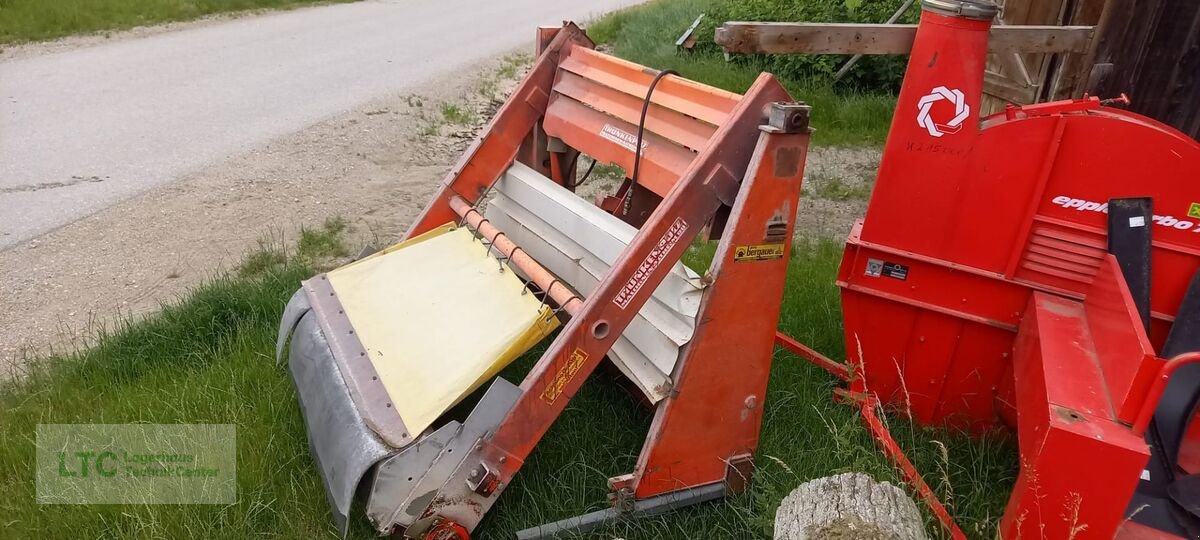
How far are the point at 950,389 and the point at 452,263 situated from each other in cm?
214

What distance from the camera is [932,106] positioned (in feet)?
9.20

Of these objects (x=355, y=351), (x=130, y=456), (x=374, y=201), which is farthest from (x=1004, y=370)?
(x=374, y=201)

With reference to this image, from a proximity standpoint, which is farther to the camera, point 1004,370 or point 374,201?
point 374,201

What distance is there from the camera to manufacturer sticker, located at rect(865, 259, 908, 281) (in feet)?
9.93

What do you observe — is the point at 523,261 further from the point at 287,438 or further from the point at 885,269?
the point at 885,269

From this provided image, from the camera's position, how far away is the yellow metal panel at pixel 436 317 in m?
2.69

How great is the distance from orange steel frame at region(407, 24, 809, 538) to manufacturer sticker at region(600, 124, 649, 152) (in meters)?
0.32

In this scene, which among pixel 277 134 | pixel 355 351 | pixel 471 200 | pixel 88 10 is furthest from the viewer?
pixel 88 10

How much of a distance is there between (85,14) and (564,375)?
12585mm

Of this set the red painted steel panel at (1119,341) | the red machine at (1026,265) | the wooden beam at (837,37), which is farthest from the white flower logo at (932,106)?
the red painted steel panel at (1119,341)

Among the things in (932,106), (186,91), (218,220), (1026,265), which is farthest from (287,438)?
(186,91)

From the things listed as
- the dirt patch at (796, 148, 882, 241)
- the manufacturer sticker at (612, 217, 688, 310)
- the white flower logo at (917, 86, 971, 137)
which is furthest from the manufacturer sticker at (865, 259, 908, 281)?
the dirt patch at (796, 148, 882, 241)

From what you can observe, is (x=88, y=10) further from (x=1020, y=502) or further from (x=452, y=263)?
(x=1020, y=502)

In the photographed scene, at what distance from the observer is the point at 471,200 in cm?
381
